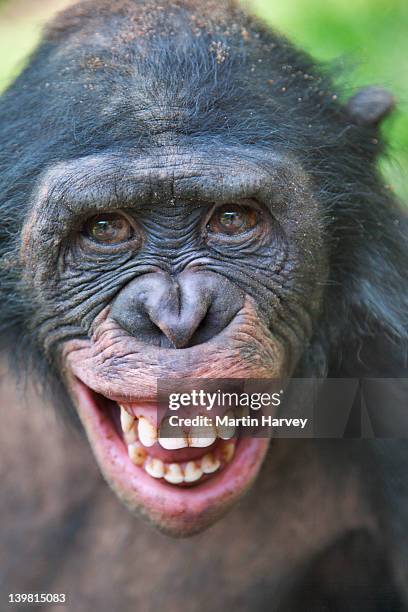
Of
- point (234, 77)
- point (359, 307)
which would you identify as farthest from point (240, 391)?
point (234, 77)

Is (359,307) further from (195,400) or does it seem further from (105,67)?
(105,67)

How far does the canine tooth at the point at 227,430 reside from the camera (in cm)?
375

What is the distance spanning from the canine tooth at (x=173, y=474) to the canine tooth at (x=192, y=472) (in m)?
0.02

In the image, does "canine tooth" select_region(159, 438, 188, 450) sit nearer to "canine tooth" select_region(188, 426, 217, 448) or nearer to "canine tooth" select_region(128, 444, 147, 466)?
"canine tooth" select_region(188, 426, 217, 448)

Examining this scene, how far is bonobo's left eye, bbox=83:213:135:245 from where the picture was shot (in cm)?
377

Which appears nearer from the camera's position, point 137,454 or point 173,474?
Answer: point 173,474

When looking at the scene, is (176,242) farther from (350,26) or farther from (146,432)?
(350,26)

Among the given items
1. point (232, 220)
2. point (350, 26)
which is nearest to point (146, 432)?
point (232, 220)

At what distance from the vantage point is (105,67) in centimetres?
388

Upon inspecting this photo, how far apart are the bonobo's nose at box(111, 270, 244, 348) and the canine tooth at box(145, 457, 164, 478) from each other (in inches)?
20.9

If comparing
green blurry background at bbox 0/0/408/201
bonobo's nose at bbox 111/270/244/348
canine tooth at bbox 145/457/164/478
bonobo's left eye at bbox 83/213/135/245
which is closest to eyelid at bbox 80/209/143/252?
bonobo's left eye at bbox 83/213/135/245

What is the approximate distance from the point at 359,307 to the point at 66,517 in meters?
1.86

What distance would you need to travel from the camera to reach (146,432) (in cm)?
374

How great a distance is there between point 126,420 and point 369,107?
174 centimetres
